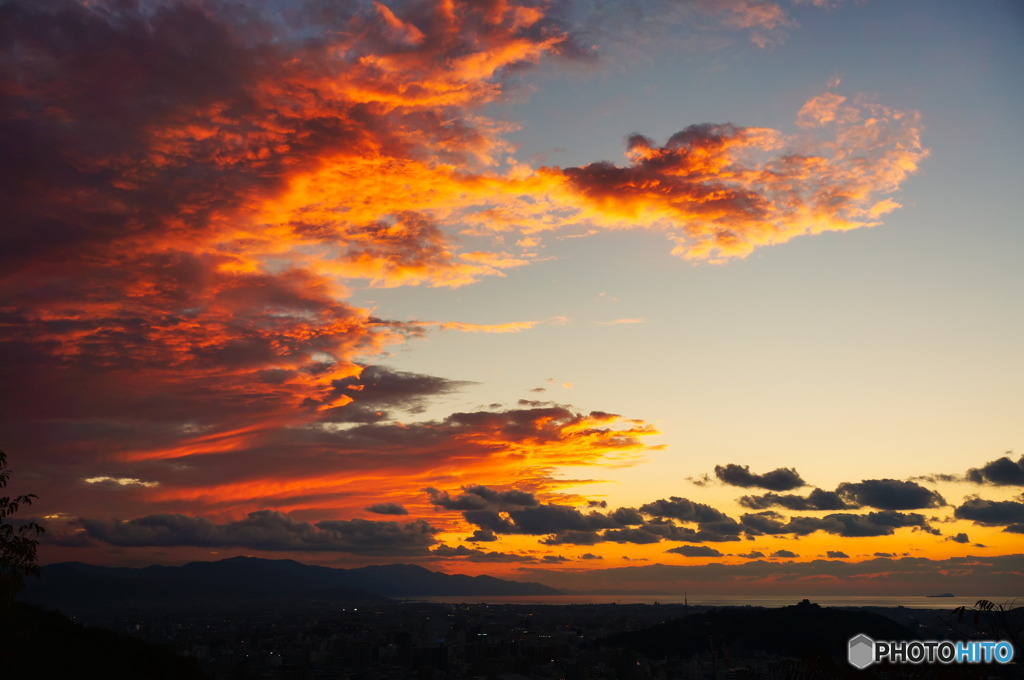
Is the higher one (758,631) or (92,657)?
(92,657)

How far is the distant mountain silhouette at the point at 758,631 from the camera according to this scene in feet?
285

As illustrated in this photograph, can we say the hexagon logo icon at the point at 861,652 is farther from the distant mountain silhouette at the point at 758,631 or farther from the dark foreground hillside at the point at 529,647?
the distant mountain silhouette at the point at 758,631

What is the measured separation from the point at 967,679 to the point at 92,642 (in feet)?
121

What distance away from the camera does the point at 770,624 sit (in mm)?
95875

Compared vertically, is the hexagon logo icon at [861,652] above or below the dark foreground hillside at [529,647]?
above

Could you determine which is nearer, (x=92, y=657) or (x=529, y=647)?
(x=92, y=657)

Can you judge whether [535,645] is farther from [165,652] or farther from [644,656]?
[165,652]

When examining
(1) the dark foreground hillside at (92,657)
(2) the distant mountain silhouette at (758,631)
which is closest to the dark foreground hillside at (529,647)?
(2) the distant mountain silhouette at (758,631)

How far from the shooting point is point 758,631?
9569cm

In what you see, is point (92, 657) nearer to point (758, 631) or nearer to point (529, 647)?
point (529, 647)

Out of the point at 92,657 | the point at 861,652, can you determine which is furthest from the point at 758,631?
the point at 861,652

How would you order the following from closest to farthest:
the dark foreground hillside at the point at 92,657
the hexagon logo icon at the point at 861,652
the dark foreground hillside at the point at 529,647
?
1. the hexagon logo icon at the point at 861,652
2. the dark foreground hillside at the point at 92,657
3. the dark foreground hillside at the point at 529,647

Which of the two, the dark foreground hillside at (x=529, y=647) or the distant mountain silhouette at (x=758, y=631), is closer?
the dark foreground hillside at (x=529, y=647)

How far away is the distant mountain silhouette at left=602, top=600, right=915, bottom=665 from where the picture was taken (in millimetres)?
87000
